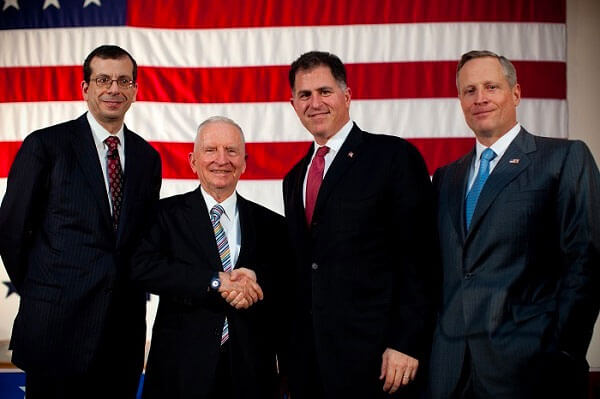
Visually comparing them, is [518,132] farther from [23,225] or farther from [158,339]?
[23,225]

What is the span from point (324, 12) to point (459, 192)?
204 centimetres

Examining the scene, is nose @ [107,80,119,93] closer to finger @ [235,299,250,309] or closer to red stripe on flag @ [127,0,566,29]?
finger @ [235,299,250,309]

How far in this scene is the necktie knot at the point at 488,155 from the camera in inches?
82.0

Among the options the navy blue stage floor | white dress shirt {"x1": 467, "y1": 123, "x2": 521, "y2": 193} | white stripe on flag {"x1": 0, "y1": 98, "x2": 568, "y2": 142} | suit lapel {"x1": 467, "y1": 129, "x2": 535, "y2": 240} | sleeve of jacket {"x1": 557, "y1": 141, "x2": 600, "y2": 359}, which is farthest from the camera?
white stripe on flag {"x1": 0, "y1": 98, "x2": 568, "y2": 142}

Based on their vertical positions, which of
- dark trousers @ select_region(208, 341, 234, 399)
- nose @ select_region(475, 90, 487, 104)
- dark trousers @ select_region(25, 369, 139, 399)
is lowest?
dark trousers @ select_region(25, 369, 139, 399)

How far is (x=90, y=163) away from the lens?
7.60 feet

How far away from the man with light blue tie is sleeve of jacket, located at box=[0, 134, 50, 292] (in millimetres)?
1428

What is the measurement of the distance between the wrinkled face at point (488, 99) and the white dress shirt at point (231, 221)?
86 centimetres

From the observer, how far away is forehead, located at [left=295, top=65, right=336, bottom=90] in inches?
88.4

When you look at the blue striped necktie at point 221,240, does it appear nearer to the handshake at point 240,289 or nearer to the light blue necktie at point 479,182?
the handshake at point 240,289

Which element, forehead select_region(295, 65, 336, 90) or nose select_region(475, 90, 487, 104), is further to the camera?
forehead select_region(295, 65, 336, 90)

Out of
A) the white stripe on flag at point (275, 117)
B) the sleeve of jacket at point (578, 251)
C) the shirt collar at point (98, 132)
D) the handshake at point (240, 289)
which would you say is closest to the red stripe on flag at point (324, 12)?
the white stripe on flag at point (275, 117)

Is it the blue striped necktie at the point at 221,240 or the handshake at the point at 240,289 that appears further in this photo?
the blue striped necktie at the point at 221,240

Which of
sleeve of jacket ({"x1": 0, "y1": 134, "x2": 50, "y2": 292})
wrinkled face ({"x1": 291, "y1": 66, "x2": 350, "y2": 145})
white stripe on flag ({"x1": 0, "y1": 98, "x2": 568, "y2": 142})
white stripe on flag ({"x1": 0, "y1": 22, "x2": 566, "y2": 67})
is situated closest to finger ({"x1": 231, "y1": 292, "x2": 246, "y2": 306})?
wrinkled face ({"x1": 291, "y1": 66, "x2": 350, "y2": 145})
